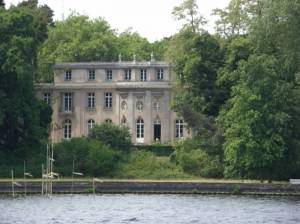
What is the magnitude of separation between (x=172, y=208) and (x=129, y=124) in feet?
137

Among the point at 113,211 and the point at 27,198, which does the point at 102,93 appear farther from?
the point at 113,211

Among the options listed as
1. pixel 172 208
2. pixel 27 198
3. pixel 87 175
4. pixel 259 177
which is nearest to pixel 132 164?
pixel 87 175

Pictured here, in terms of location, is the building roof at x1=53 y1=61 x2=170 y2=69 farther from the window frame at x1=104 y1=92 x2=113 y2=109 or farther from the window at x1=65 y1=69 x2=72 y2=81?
the window frame at x1=104 y1=92 x2=113 y2=109

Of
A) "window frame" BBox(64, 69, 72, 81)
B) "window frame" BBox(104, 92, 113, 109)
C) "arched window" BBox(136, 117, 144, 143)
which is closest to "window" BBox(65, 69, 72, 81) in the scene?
"window frame" BBox(64, 69, 72, 81)

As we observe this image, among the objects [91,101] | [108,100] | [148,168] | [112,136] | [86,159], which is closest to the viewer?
[86,159]

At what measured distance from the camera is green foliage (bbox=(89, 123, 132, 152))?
105500 millimetres

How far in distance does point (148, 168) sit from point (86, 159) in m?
4.73

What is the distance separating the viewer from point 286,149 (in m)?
94.9

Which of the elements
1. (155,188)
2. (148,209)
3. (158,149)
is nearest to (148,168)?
(158,149)

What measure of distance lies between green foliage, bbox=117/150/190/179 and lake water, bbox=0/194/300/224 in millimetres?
10166

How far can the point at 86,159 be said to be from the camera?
322 ft

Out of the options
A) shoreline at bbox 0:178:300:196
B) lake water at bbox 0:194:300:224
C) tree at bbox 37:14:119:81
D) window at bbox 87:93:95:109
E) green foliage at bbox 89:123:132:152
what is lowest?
lake water at bbox 0:194:300:224

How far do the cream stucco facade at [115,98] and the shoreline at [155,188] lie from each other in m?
→ 27.2

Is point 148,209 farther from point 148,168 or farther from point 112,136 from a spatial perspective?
point 112,136
